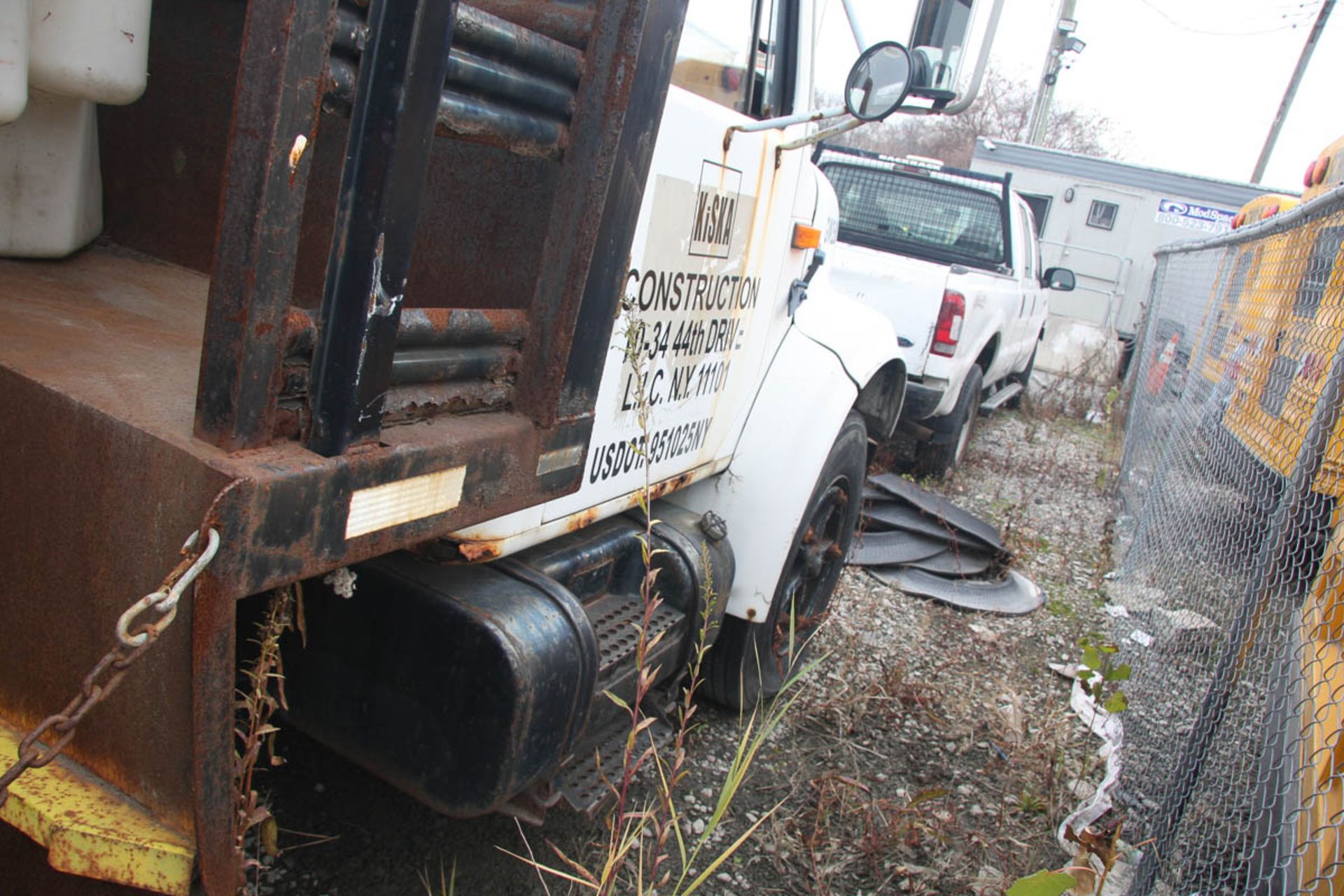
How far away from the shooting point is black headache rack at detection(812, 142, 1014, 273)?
7453mm

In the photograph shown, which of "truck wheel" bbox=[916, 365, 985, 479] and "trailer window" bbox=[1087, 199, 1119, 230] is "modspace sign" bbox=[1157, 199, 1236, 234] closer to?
"trailer window" bbox=[1087, 199, 1119, 230]

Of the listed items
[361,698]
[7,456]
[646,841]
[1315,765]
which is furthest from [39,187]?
[1315,765]

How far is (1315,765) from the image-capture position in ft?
7.66

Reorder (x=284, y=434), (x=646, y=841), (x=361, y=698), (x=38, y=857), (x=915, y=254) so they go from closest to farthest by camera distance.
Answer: (x=284, y=434) → (x=38, y=857) → (x=361, y=698) → (x=646, y=841) → (x=915, y=254)

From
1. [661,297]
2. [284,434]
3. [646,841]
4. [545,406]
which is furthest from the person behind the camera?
[646,841]

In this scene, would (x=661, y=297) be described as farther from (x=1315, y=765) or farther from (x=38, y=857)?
(x=1315, y=765)

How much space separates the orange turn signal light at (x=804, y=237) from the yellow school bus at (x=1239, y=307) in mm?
3012

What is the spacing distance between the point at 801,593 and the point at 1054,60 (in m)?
19.7

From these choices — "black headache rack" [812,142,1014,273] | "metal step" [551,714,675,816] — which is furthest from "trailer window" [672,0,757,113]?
"black headache rack" [812,142,1014,273]

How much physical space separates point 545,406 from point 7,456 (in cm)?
74

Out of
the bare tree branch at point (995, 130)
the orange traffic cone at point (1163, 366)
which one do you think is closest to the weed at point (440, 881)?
the orange traffic cone at point (1163, 366)

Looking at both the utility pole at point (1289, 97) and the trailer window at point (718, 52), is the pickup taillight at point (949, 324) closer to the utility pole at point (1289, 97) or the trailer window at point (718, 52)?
the trailer window at point (718, 52)

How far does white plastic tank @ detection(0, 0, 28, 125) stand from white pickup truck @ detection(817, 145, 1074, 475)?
537cm

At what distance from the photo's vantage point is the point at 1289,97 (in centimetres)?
2166
